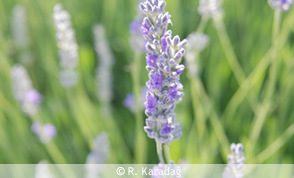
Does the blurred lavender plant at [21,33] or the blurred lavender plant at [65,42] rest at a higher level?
the blurred lavender plant at [21,33]

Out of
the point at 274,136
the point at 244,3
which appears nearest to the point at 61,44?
the point at 274,136

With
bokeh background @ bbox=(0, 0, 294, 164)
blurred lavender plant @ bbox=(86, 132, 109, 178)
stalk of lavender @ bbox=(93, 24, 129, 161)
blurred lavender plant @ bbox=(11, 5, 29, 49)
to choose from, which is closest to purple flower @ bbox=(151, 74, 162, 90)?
blurred lavender plant @ bbox=(86, 132, 109, 178)

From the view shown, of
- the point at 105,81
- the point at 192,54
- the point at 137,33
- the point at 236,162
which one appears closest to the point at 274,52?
the point at 192,54

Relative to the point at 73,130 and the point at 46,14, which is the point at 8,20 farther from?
the point at 73,130

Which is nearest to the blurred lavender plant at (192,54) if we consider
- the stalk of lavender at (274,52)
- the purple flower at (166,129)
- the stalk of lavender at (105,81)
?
the stalk of lavender at (274,52)

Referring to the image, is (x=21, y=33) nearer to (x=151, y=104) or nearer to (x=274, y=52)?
(x=274, y=52)

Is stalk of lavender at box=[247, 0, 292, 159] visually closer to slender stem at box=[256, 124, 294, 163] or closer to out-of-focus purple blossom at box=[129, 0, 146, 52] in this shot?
slender stem at box=[256, 124, 294, 163]

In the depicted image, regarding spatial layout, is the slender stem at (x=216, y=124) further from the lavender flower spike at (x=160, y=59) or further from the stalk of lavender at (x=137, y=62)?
the lavender flower spike at (x=160, y=59)
